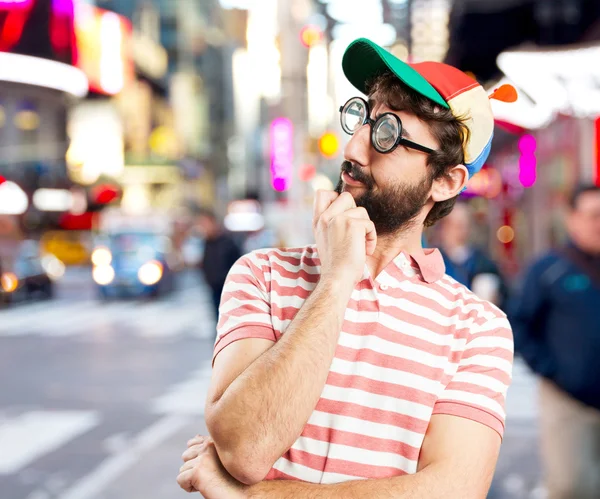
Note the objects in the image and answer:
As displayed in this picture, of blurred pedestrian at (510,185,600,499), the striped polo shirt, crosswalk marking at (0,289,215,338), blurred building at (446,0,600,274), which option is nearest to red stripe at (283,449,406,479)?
the striped polo shirt

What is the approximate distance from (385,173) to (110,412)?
730cm

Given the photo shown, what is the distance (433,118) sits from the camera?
212 centimetres

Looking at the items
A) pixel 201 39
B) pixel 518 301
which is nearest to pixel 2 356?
pixel 518 301

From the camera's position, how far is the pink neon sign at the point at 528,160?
58.7 ft

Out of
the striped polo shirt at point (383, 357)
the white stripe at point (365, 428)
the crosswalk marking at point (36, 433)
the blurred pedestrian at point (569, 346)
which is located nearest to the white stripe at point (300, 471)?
the striped polo shirt at point (383, 357)

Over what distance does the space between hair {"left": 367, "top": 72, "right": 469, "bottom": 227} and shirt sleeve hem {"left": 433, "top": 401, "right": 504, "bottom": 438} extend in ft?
1.96

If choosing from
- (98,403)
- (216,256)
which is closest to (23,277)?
(216,256)

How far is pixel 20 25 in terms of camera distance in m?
23.5

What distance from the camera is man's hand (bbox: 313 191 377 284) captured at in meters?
1.97

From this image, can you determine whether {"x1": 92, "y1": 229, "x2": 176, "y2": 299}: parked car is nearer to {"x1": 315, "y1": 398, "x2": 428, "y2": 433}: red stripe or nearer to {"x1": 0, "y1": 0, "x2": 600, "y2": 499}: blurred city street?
{"x1": 0, "y1": 0, "x2": 600, "y2": 499}: blurred city street

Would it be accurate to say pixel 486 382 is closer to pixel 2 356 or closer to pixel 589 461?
pixel 589 461

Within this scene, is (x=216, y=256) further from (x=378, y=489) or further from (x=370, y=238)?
(x=378, y=489)

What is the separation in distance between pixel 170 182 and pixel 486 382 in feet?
222

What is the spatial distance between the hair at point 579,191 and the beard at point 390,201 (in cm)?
254
